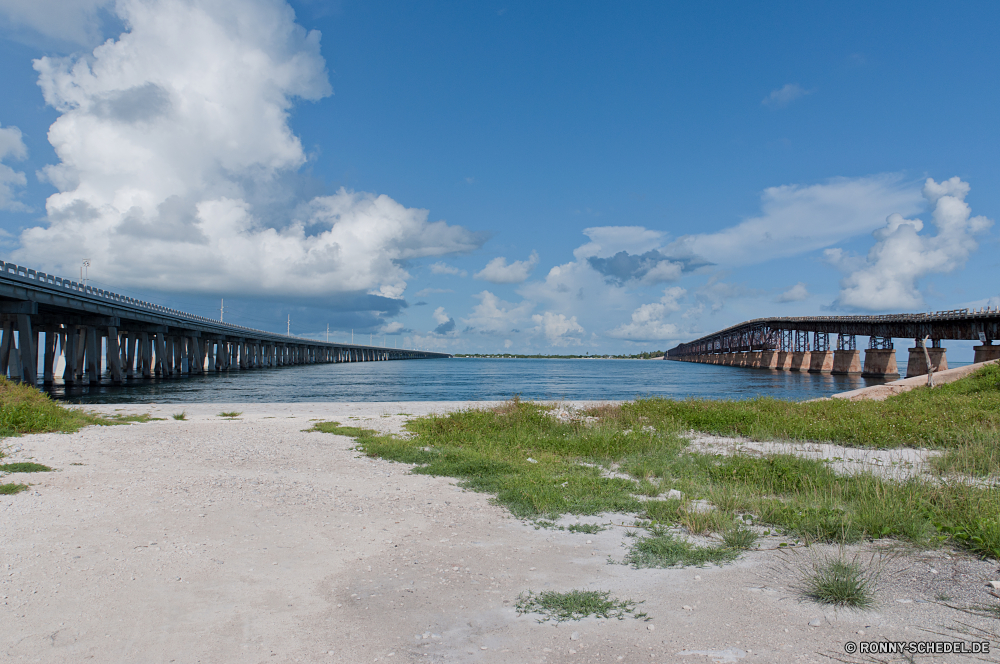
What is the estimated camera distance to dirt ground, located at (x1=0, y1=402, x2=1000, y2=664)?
5109 millimetres

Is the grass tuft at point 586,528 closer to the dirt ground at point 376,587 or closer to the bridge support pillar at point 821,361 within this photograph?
the dirt ground at point 376,587

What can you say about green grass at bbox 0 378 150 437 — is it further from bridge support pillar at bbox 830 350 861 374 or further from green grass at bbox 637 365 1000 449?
bridge support pillar at bbox 830 350 861 374

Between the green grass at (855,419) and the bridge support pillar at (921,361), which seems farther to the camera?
the bridge support pillar at (921,361)

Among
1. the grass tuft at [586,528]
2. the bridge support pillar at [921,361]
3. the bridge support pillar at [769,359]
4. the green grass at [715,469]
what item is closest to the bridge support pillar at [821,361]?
the bridge support pillar at [769,359]

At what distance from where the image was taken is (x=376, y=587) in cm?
659

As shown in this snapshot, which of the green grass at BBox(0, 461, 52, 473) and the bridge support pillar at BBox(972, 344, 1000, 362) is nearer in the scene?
the green grass at BBox(0, 461, 52, 473)

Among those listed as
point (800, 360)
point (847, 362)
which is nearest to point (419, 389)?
point (847, 362)

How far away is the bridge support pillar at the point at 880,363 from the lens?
301ft

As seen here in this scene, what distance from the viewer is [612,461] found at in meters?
14.2

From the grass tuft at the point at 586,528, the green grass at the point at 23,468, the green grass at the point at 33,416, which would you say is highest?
the green grass at the point at 33,416

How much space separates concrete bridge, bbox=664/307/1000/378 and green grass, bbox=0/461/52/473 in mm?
66831

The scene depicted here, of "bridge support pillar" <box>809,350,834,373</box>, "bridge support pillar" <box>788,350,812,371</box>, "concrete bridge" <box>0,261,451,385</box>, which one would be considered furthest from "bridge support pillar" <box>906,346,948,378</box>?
"concrete bridge" <box>0,261,451,385</box>

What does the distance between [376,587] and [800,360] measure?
144 m

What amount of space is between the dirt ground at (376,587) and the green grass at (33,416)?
32.4 ft
